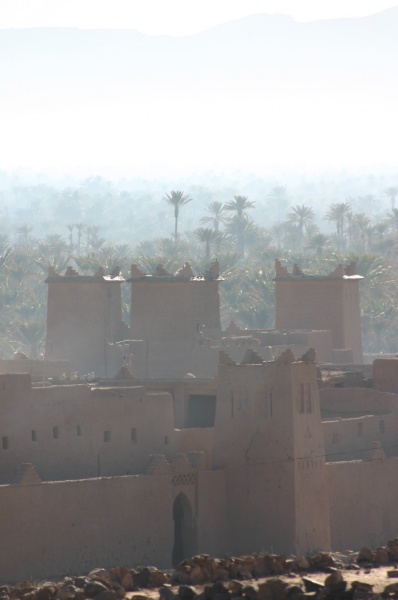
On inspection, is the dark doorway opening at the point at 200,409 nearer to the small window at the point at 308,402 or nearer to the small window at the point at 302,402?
the small window at the point at 308,402

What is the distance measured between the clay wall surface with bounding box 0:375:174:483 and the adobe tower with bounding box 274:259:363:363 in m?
16.2

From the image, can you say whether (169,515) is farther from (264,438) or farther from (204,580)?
(204,580)

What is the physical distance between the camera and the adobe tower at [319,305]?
54875 mm

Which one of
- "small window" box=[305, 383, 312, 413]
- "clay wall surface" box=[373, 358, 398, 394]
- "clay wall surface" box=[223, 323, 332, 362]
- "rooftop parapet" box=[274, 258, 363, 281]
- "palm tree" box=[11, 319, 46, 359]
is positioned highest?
"rooftop parapet" box=[274, 258, 363, 281]

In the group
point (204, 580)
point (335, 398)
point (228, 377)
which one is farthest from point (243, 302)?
point (204, 580)

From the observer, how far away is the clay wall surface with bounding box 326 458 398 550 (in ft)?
129

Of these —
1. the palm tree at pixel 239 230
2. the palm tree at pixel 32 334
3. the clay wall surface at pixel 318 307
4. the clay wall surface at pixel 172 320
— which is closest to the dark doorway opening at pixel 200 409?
the clay wall surface at pixel 172 320

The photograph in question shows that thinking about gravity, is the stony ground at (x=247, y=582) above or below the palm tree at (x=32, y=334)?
below

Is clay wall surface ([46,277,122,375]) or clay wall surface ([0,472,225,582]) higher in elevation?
clay wall surface ([46,277,122,375])

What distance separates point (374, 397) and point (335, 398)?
89 cm

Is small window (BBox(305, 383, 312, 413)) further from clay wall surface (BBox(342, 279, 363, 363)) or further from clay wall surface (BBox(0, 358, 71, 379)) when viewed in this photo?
clay wall surface (BBox(342, 279, 363, 363))

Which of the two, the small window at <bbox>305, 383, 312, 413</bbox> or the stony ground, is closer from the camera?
the stony ground

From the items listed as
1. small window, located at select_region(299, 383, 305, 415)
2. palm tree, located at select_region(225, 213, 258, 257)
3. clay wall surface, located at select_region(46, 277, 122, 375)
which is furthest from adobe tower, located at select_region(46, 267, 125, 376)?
palm tree, located at select_region(225, 213, 258, 257)

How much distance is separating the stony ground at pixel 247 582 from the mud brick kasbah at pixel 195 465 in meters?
6.41
